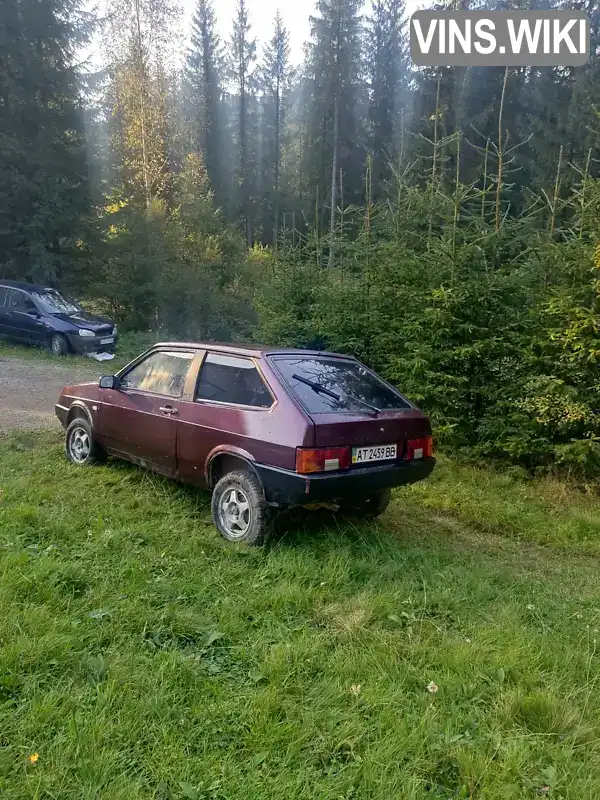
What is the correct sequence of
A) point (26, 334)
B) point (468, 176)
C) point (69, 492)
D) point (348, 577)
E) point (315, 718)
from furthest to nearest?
point (468, 176) → point (26, 334) → point (69, 492) → point (348, 577) → point (315, 718)

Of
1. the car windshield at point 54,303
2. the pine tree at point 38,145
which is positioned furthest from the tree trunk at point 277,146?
the car windshield at point 54,303

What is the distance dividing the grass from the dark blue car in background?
10.3 metres

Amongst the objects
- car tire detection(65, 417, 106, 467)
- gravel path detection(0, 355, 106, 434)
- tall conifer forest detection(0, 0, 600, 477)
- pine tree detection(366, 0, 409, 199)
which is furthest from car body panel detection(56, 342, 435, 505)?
pine tree detection(366, 0, 409, 199)

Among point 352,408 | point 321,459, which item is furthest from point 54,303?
point 321,459

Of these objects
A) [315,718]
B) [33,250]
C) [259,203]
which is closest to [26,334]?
[33,250]

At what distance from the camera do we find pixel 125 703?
2.38m

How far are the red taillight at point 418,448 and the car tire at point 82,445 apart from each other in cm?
335

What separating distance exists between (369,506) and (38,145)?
18113 millimetres

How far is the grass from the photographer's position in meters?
2.11

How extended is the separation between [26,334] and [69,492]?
11115mm

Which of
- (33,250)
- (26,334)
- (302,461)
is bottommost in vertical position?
(302,461)

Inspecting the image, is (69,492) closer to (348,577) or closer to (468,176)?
(348,577)

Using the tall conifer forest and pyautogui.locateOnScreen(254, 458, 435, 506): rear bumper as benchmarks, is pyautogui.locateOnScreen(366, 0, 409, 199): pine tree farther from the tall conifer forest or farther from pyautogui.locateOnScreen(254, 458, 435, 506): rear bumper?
pyautogui.locateOnScreen(254, 458, 435, 506): rear bumper

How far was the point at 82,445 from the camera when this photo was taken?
6160mm
